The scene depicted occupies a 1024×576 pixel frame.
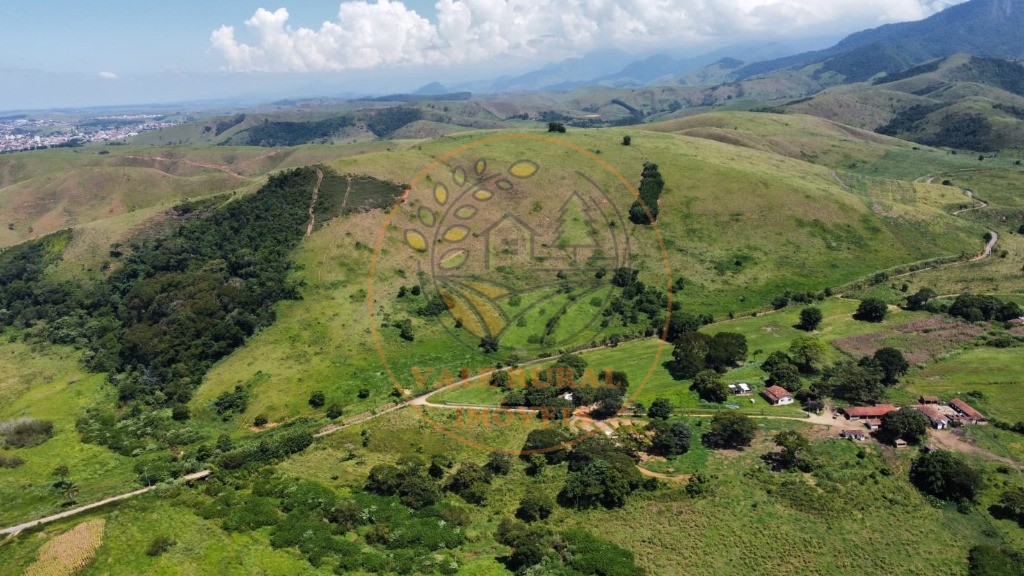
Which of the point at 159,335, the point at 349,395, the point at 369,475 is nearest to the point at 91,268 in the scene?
the point at 159,335

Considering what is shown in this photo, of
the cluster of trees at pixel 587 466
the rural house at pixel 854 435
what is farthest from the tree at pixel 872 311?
the cluster of trees at pixel 587 466

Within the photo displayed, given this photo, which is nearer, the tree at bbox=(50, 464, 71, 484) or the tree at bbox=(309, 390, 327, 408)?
the tree at bbox=(50, 464, 71, 484)

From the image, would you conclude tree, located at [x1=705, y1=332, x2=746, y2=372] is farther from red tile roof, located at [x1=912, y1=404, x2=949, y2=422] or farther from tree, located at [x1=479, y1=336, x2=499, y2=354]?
tree, located at [x1=479, y1=336, x2=499, y2=354]

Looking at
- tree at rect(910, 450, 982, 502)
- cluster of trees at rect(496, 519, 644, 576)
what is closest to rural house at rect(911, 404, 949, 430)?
tree at rect(910, 450, 982, 502)

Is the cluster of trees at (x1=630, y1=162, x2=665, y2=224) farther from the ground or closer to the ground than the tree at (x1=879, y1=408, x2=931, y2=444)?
farther from the ground

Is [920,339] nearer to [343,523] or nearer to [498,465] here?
[498,465]
